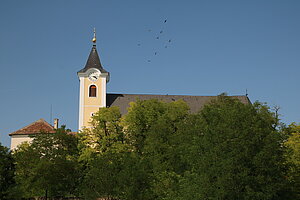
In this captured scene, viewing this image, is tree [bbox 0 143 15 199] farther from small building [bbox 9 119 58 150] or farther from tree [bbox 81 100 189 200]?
small building [bbox 9 119 58 150]

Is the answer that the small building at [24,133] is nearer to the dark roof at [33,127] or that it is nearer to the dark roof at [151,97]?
the dark roof at [33,127]

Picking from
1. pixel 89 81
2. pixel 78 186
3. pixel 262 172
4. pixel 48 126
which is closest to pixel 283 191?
pixel 262 172

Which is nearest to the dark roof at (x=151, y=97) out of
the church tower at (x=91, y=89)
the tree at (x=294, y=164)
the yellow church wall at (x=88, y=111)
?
the church tower at (x=91, y=89)

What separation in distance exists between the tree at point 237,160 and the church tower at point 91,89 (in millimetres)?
26333

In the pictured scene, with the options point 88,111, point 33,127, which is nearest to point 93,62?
point 88,111

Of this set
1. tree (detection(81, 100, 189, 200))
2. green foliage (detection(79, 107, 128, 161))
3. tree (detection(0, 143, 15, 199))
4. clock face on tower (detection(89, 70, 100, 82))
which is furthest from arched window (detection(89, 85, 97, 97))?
tree (detection(0, 143, 15, 199))

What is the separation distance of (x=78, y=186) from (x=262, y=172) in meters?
18.2

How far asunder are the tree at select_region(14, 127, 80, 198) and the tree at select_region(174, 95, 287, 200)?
13077mm

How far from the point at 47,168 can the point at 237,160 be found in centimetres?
1737

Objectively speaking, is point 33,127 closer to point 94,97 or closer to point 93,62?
point 94,97

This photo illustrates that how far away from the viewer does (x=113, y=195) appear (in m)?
32.2

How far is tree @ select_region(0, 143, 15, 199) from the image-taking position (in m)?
31.0

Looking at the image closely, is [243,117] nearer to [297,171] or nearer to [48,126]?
[297,171]

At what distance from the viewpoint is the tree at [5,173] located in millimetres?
30973
